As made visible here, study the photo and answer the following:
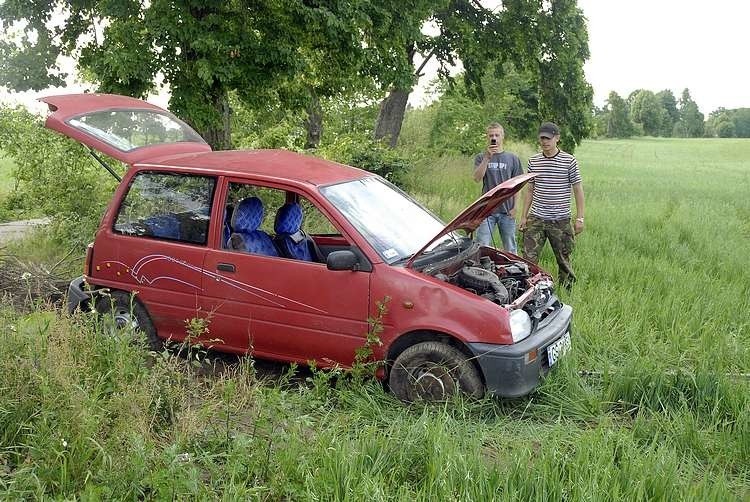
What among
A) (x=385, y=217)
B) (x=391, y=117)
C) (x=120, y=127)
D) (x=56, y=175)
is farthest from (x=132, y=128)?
(x=391, y=117)

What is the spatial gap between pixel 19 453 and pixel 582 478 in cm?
270

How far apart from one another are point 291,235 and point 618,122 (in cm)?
12213

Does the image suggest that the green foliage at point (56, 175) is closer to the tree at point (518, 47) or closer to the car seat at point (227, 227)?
the car seat at point (227, 227)

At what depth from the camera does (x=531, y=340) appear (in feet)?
14.3

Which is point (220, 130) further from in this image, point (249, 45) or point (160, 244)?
point (160, 244)

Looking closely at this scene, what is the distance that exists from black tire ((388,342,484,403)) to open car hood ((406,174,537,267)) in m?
0.61

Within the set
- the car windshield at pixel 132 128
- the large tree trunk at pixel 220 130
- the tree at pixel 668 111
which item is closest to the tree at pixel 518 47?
the large tree trunk at pixel 220 130

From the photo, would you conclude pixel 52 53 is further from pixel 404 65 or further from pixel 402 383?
pixel 402 383

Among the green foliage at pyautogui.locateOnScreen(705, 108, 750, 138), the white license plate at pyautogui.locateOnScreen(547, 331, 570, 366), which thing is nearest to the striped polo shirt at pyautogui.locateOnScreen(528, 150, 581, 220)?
the white license plate at pyautogui.locateOnScreen(547, 331, 570, 366)

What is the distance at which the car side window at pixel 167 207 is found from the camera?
5.14 meters

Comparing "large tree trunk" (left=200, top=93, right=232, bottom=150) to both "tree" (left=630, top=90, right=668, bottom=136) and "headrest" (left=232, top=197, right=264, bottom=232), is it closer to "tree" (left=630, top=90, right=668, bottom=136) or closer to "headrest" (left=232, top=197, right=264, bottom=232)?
"headrest" (left=232, top=197, right=264, bottom=232)

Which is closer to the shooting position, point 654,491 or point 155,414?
point 654,491

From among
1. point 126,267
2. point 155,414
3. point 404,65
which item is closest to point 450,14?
point 404,65

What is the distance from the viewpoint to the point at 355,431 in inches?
147
